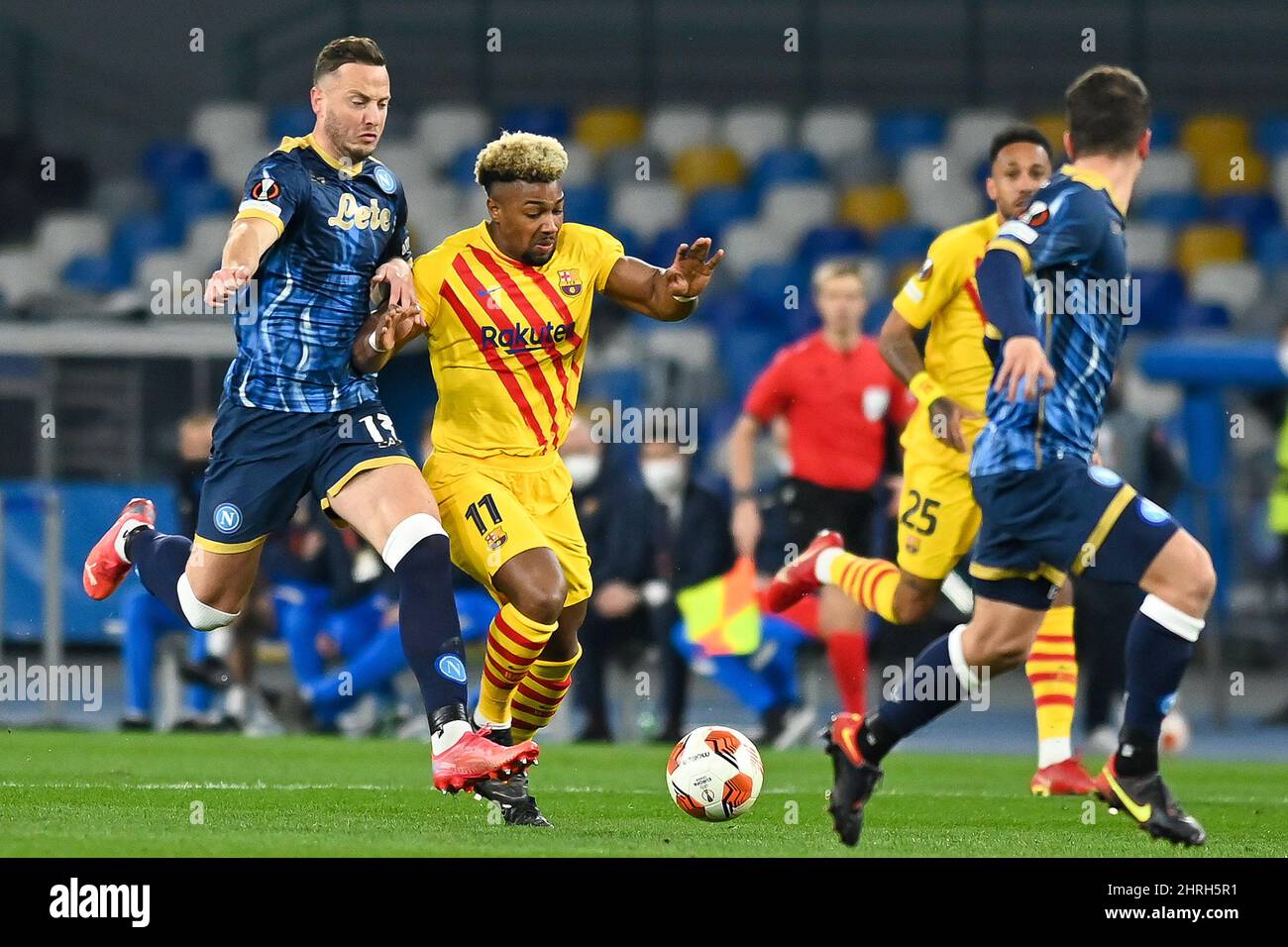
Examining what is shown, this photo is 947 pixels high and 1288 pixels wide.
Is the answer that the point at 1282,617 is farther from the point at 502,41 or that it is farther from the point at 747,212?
the point at 502,41

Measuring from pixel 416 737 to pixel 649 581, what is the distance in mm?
1516

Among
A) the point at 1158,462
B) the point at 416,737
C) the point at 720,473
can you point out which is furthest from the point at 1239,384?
the point at 416,737

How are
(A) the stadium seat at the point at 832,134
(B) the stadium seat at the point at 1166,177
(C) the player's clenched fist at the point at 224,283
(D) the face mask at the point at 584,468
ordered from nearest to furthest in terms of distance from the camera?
(C) the player's clenched fist at the point at 224,283 → (D) the face mask at the point at 584,468 → (B) the stadium seat at the point at 1166,177 → (A) the stadium seat at the point at 832,134

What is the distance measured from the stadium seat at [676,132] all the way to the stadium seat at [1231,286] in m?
4.50

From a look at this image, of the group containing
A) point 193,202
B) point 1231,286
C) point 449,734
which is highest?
point 193,202

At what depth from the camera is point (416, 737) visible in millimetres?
10922

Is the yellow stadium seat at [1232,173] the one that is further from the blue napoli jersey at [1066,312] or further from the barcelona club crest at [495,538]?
the barcelona club crest at [495,538]

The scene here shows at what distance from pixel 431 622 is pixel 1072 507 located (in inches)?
73.6

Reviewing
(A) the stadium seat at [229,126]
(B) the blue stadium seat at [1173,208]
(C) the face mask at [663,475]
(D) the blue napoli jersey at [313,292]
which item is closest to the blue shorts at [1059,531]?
(D) the blue napoli jersey at [313,292]

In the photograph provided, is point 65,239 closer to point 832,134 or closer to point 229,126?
point 229,126

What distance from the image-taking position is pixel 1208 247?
16.9 metres

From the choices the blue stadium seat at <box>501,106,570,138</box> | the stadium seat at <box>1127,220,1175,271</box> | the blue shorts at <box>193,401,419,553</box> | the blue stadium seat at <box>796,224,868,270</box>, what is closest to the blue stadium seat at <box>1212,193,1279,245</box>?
the stadium seat at <box>1127,220,1175,271</box>

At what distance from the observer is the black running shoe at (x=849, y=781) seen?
5629mm

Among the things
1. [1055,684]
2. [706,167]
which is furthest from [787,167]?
[1055,684]
